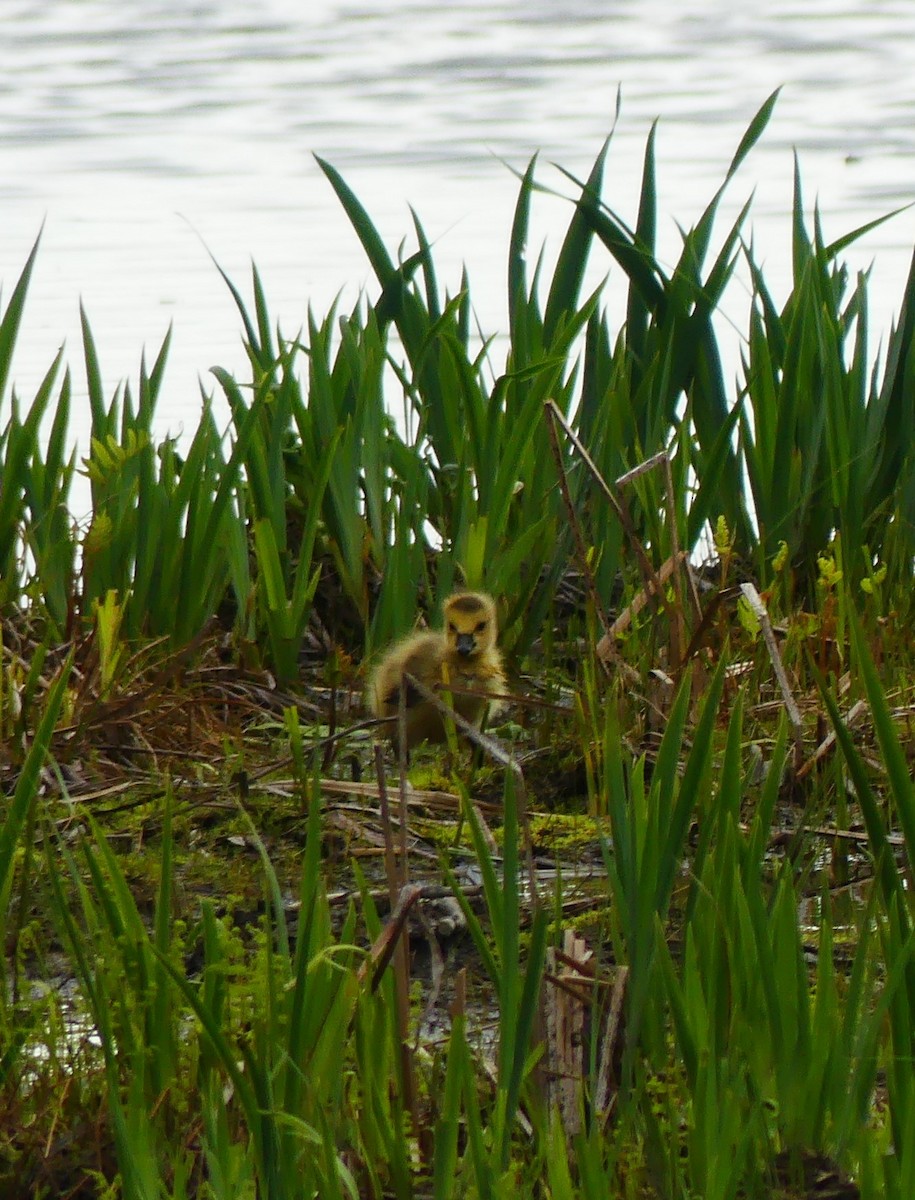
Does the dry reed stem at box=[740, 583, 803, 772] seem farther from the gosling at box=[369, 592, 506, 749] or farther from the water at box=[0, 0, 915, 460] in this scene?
the water at box=[0, 0, 915, 460]

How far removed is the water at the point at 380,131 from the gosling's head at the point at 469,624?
2141mm

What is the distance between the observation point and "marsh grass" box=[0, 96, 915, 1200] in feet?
7.05

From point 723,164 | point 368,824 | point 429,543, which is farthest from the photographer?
point 723,164

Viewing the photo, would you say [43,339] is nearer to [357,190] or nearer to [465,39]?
[357,190]

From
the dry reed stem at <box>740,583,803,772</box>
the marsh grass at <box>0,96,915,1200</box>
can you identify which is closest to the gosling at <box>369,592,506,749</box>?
the marsh grass at <box>0,96,915,1200</box>

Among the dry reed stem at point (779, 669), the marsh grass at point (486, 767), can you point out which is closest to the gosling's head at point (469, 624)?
the marsh grass at point (486, 767)

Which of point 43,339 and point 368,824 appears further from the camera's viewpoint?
point 43,339

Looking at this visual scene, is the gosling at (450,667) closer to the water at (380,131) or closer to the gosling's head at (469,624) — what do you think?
the gosling's head at (469,624)

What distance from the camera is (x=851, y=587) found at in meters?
4.31

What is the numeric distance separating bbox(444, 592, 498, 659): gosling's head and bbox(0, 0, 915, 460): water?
7.02 feet

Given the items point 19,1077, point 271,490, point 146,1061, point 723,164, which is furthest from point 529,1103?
point 723,164

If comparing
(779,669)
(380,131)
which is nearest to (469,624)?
(779,669)

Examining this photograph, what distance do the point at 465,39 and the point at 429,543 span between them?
36.1ft

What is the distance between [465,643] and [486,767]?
25 centimetres
